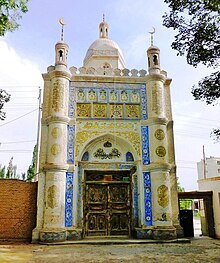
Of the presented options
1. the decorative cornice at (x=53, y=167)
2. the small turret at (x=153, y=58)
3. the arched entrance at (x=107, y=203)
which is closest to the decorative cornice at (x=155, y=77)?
the small turret at (x=153, y=58)

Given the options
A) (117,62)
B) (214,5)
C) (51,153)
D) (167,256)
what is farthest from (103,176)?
(214,5)

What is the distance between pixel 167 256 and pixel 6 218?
613cm

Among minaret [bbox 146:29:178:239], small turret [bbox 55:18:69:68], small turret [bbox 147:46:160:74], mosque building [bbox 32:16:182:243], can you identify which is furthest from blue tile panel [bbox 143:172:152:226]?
small turret [bbox 55:18:69:68]

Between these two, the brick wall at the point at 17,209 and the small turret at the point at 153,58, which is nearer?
the brick wall at the point at 17,209

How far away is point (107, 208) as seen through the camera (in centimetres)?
1173

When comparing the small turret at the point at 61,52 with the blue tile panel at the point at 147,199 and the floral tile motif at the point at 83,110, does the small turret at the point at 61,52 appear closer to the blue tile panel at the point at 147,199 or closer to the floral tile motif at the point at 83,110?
the floral tile motif at the point at 83,110

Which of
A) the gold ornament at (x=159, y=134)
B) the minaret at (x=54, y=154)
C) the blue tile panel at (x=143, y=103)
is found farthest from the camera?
the blue tile panel at (x=143, y=103)

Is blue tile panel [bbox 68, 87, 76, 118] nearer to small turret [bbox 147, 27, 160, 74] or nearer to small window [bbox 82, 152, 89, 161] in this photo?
small window [bbox 82, 152, 89, 161]

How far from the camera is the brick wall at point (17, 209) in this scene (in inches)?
424

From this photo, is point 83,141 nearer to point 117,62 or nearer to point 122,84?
point 122,84

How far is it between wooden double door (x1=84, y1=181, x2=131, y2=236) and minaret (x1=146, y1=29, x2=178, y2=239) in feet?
4.00

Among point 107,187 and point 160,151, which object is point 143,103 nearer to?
point 160,151

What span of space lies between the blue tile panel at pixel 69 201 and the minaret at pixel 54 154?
0.67 feet

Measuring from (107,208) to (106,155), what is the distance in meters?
2.10
